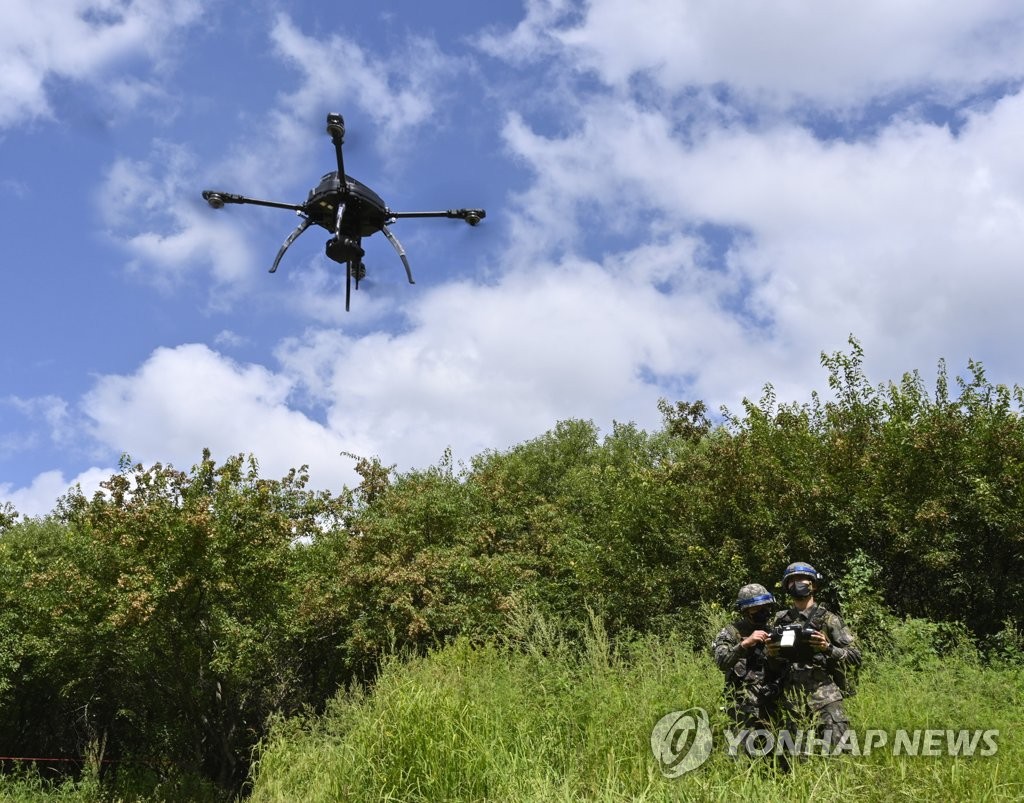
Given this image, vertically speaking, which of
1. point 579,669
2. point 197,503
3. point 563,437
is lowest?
point 579,669

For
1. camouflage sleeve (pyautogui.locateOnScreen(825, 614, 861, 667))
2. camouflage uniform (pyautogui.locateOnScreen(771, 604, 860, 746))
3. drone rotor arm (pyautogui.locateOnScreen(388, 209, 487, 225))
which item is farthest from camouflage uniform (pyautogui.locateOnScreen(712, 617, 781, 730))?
drone rotor arm (pyautogui.locateOnScreen(388, 209, 487, 225))

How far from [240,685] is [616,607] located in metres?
10.3

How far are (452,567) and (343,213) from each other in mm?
11126

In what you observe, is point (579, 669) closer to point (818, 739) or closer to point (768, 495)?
point (818, 739)

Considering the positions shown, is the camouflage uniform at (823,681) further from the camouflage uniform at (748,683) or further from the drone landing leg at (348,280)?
the drone landing leg at (348,280)

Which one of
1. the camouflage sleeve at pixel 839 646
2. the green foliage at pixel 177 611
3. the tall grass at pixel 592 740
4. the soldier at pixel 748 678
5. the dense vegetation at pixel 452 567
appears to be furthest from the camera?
the green foliage at pixel 177 611

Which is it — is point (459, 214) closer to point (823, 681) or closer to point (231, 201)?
point (231, 201)

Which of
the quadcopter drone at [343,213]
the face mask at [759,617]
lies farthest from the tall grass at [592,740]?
the quadcopter drone at [343,213]

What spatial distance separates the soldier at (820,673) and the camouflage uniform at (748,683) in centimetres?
8

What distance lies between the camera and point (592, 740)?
4949 millimetres

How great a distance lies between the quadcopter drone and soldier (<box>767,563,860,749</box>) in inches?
175

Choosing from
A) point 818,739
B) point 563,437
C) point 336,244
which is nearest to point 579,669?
point 818,739

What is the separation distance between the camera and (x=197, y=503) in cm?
1383

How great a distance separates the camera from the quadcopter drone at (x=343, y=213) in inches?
264
